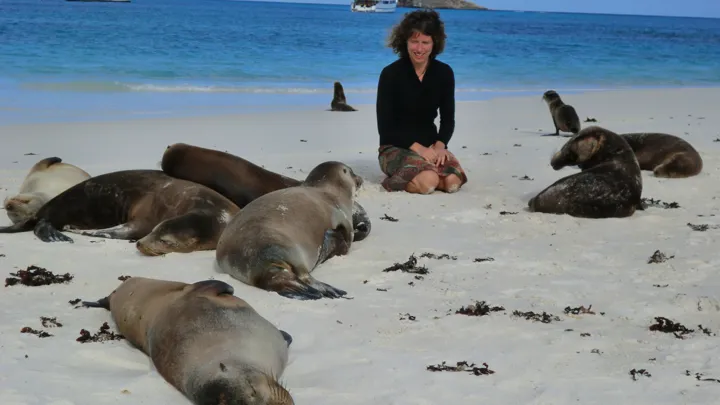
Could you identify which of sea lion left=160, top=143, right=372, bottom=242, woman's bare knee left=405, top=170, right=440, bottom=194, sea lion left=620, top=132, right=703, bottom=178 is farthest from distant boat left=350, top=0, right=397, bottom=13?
sea lion left=160, top=143, right=372, bottom=242

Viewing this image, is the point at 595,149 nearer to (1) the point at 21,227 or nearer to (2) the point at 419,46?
(2) the point at 419,46

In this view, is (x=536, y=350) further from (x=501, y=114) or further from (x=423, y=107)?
(x=501, y=114)

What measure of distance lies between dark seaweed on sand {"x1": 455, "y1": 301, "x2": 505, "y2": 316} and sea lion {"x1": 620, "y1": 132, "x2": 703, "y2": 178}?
4918mm

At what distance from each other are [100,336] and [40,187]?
3.28 metres

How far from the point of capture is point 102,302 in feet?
15.8

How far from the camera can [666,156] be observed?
31.0 ft

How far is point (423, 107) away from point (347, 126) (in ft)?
16.9

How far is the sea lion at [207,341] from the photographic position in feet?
11.0

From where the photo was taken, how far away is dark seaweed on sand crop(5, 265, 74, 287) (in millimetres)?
5238

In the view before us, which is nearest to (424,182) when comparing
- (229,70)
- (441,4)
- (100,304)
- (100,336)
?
(100,304)

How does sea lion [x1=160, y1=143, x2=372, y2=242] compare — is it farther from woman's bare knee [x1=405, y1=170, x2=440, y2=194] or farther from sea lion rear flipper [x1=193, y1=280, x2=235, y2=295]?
sea lion rear flipper [x1=193, y1=280, x2=235, y2=295]

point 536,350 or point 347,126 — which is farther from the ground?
point 536,350

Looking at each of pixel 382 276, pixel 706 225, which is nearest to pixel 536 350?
pixel 382 276

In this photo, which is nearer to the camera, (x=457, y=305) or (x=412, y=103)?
(x=457, y=305)
